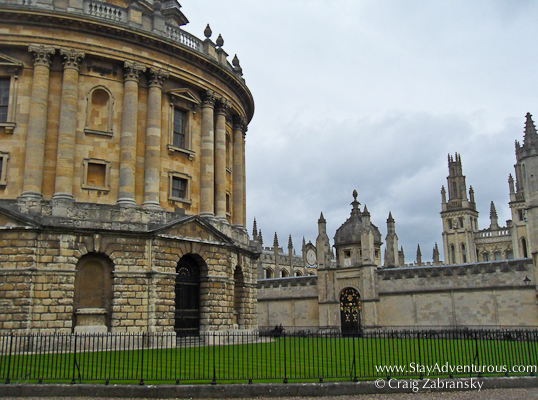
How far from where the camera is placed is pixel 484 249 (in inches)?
3974

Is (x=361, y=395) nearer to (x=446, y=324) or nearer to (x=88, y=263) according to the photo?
(x=88, y=263)

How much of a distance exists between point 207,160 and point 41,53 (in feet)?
33.6

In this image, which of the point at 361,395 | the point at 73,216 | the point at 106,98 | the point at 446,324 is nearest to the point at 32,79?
the point at 106,98

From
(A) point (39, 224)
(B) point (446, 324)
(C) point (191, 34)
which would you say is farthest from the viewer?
(B) point (446, 324)

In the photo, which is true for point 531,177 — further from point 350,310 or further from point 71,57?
point 71,57

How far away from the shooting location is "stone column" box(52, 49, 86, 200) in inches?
998

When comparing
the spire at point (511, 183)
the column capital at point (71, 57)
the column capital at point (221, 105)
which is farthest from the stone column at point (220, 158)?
the spire at point (511, 183)

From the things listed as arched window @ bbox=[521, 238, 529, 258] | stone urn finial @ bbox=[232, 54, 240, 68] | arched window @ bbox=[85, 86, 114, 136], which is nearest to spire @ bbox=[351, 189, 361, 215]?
stone urn finial @ bbox=[232, 54, 240, 68]

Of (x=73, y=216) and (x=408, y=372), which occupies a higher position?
(x=73, y=216)

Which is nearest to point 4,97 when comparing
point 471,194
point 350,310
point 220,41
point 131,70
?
point 131,70

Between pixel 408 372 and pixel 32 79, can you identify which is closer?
pixel 408 372

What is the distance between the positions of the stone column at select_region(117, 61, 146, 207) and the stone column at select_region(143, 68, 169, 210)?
2.41 ft

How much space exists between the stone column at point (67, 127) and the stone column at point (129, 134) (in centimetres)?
236

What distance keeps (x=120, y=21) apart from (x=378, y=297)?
2615cm
